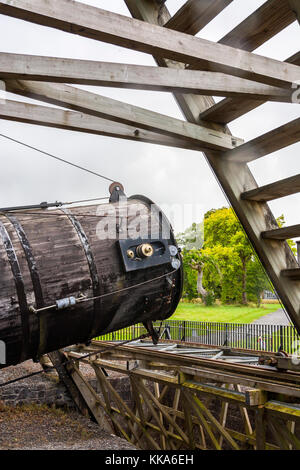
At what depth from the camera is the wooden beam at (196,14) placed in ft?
8.15

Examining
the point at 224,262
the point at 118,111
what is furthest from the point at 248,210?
the point at 224,262

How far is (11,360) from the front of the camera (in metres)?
2.51

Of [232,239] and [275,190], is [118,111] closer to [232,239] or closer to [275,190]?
[275,190]

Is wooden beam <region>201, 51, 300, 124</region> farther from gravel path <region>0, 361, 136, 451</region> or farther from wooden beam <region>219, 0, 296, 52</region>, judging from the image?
gravel path <region>0, 361, 136, 451</region>

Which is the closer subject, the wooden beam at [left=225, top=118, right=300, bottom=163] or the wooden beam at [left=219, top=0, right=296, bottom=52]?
the wooden beam at [left=219, top=0, right=296, bottom=52]

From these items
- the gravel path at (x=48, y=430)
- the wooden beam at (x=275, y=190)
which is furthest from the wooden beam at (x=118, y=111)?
the gravel path at (x=48, y=430)

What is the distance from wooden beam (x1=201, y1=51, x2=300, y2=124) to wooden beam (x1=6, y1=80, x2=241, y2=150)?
A: 14 cm

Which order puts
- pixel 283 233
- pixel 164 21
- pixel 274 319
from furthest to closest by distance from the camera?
pixel 274 319 → pixel 164 21 → pixel 283 233

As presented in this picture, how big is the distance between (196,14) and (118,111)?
788mm

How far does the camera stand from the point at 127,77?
2.06 m

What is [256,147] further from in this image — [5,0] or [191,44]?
[5,0]

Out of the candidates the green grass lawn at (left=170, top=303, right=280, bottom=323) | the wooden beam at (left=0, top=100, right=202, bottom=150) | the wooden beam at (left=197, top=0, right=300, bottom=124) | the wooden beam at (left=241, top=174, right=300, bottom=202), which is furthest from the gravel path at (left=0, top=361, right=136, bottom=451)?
the green grass lawn at (left=170, top=303, right=280, bottom=323)

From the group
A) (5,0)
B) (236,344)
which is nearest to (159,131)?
(5,0)

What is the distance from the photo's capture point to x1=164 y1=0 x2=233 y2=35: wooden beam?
2484mm
